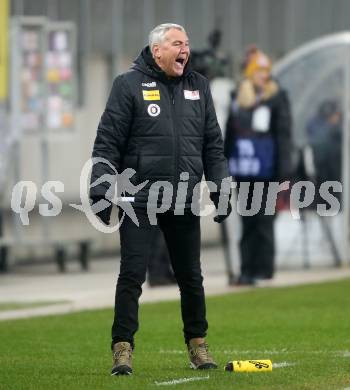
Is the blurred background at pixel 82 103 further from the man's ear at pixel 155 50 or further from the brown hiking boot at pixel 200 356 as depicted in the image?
the man's ear at pixel 155 50

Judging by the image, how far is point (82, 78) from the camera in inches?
883

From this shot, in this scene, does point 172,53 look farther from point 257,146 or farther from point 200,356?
point 257,146

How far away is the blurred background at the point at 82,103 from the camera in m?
19.7

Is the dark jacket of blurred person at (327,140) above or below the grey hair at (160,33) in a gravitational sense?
below

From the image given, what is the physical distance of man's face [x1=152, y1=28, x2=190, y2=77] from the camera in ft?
31.9

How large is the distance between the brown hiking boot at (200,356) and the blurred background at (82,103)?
26.6ft

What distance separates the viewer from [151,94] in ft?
32.0

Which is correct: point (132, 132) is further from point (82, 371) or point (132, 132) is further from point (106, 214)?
point (82, 371)

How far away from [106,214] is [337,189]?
11.6m

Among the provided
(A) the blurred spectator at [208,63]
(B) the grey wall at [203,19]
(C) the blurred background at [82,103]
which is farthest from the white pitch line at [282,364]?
(B) the grey wall at [203,19]

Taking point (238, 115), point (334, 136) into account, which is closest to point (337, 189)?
point (334, 136)

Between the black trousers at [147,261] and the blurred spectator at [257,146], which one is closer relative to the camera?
the black trousers at [147,261]

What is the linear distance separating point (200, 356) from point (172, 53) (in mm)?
1933

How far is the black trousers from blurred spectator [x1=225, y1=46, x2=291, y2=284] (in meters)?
7.42
